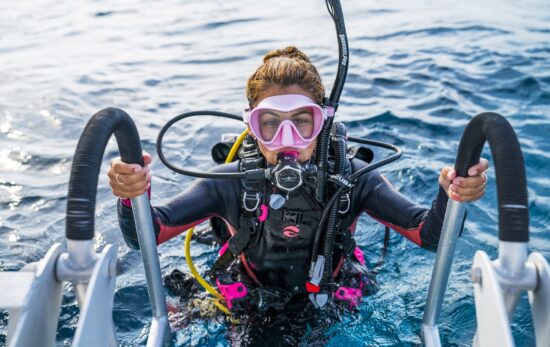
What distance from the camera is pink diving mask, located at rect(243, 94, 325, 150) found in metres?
2.77

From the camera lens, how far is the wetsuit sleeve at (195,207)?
2.86m

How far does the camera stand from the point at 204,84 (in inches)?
324

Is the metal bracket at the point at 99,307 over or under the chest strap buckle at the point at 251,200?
over

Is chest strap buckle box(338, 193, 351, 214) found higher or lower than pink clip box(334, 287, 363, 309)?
higher

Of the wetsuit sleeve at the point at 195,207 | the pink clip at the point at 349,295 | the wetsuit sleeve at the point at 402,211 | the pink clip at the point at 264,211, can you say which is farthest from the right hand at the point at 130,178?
the pink clip at the point at 349,295

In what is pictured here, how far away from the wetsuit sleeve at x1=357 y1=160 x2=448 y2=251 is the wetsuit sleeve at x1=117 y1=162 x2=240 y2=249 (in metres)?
0.69

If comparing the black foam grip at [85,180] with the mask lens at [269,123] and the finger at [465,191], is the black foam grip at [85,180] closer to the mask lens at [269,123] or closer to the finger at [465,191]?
the finger at [465,191]

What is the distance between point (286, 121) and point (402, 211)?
29.6 inches

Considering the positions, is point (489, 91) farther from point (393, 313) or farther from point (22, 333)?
point (22, 333)

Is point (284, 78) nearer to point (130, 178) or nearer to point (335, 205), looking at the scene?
point (335, 205)

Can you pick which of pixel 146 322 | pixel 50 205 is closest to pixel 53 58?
pixel 50 205

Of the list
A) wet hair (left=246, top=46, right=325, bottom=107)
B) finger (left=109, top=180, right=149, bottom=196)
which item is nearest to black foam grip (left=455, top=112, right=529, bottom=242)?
finger (left=109, top=180, right=149, bottom=196)

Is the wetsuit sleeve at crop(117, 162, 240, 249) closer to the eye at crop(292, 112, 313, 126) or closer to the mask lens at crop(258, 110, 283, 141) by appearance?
the mask lens at crop(258, 110, 283, 141)

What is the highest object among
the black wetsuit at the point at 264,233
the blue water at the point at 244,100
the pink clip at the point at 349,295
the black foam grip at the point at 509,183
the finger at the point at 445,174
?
the black foam grip at the point at 509,183
